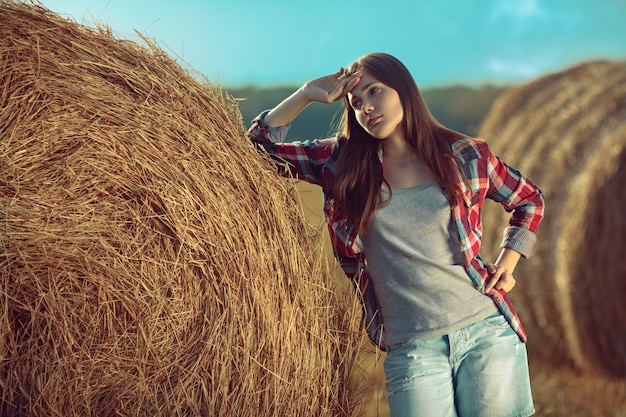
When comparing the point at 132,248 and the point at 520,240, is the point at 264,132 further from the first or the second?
the point at 520,240

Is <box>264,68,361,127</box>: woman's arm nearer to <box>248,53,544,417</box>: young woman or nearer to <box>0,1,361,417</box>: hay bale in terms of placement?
<box>248,53,544,417</box>: young woman

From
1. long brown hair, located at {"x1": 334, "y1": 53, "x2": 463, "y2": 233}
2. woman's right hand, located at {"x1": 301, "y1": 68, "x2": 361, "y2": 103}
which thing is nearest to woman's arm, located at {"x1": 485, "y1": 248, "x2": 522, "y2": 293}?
long brown hair, located at {"x1": 334, "y1": 53, "x2": 463, "y2": 233}

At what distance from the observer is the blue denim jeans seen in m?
2.26

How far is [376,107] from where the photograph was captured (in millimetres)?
2350

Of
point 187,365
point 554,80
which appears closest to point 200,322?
point 187,365

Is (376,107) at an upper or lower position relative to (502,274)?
upper

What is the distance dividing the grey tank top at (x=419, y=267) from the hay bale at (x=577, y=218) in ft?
8.26

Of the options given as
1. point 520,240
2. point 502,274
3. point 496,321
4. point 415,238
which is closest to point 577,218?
point 520,240

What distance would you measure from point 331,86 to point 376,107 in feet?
0.54

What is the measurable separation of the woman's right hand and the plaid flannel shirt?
0.15 metres

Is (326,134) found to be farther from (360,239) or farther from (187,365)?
(187,365)

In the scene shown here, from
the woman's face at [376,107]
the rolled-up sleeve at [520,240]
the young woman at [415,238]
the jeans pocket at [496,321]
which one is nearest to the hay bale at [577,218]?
the rolled-up sleeve at [520,240]

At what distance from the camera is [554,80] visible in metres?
5.11

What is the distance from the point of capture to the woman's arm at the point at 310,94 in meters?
2.39
